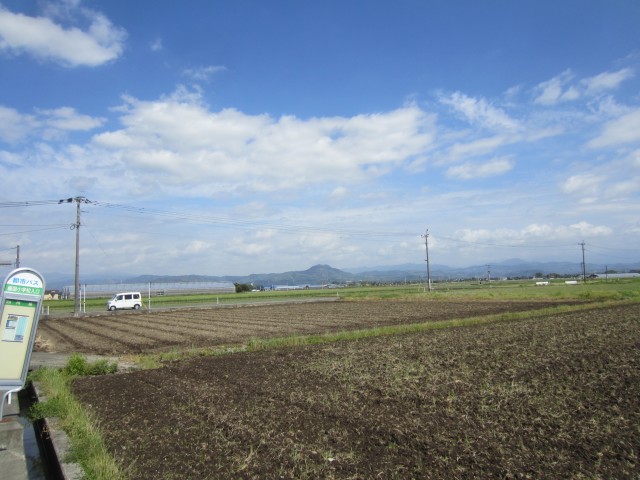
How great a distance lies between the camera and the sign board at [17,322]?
23.8 ft

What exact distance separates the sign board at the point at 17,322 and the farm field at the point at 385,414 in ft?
4.90

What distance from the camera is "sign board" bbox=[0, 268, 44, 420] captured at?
7.27 metres

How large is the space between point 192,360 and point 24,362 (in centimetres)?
609

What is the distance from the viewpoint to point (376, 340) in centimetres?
1596

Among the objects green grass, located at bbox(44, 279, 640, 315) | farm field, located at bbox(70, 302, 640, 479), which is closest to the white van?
green grass, located at bbox(44, 279, 640, 315)

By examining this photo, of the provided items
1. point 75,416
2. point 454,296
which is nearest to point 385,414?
point 75,416

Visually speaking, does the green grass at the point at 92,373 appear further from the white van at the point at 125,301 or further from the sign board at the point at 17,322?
the white van at the point at 125,301

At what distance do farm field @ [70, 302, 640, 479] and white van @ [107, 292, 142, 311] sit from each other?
33.4m

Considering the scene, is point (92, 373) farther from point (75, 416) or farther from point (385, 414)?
point (385, 414)

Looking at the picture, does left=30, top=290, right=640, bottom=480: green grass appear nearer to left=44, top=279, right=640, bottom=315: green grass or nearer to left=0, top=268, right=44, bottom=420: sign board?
left=0, top=268, right=44, bottom=420: sign board

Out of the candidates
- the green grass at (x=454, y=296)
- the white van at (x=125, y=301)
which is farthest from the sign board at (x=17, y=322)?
the white van at (x=125, y=301)

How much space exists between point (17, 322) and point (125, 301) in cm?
3838

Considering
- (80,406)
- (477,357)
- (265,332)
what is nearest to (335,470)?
(80,406)

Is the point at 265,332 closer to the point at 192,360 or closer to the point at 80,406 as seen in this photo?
the point at 192,360
